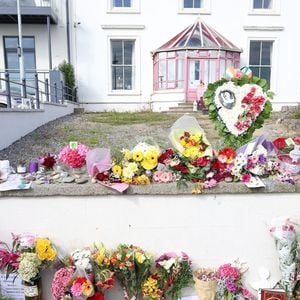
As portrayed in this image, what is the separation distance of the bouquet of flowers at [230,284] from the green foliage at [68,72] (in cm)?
1457

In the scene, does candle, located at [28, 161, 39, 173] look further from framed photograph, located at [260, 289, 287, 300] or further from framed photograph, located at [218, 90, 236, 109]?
framed photograph, located at [260, 289, 287, 300]

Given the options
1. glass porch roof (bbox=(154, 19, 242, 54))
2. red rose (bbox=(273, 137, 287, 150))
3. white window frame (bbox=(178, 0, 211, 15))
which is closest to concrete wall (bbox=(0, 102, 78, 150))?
red rose (bbox=(273, 137, 287, 150))

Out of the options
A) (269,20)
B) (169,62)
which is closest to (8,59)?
(169,62)

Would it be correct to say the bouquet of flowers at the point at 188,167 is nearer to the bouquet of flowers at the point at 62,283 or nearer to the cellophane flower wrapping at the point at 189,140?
the cellophane flower wrapping at the point at 189,140

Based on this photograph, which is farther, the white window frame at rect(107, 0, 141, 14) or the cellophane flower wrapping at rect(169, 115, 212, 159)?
the white window frame at rect(107, 0, 141, 14)

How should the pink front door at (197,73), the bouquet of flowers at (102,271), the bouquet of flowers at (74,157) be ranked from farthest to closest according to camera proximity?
1. the pink front door at (197,73)
2. the bouquet of flowers at (74,157)
3. the bouquet of flowers at (102,271)

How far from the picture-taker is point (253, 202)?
8.41 feet

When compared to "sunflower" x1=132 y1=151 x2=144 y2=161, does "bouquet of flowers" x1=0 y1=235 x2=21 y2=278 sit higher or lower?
lower

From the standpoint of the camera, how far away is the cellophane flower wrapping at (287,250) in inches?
97.4

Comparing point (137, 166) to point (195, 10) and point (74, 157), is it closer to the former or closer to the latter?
point (74, 157)

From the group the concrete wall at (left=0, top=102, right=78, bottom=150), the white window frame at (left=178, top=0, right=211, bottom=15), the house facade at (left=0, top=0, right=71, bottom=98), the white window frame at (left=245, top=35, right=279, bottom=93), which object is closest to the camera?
the concrete wall at (left=0, top=102, right=78, bottom=150)

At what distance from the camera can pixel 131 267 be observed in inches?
95.3

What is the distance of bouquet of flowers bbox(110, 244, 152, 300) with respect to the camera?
7.97ft

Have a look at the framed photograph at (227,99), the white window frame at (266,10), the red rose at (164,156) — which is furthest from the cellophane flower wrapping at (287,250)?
the white window frame at (266,10)
